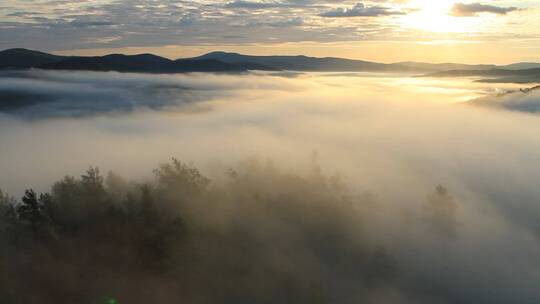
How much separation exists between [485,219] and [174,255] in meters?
96.1

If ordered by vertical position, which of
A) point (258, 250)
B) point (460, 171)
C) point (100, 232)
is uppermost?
point (100, 232)

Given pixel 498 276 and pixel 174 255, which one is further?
pixel 498 276

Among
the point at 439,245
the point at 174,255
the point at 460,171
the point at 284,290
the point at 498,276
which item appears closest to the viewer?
the point at 174,255

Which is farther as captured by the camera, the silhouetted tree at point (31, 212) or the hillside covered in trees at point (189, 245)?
the silhouetted tree at point (31, 212)

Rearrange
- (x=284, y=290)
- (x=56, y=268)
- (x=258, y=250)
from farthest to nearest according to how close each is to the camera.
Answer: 1. (x=258, y=250)
2. (x=284, y=290)
3. (x=56, y=268)

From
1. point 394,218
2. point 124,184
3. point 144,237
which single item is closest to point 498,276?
point 394,218

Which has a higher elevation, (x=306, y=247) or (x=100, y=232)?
(x=100, y=232)

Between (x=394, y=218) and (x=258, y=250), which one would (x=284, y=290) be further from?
(x=394, y=218)

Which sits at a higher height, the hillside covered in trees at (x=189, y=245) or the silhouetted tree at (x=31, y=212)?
the silhouetted tree at (x=31, y=212)

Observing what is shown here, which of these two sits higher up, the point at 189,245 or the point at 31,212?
the point at 31,212

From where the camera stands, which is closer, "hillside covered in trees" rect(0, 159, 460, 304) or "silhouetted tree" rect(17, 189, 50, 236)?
"hillside covered in trees" rect(0, 159, 460, 304)

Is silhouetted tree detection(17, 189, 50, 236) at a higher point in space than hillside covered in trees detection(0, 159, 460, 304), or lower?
→ higher

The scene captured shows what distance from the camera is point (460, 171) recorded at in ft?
632

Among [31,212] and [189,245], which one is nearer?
[31,212]
